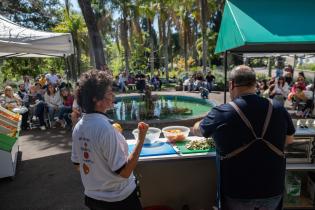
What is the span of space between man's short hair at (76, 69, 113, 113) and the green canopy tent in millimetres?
1597

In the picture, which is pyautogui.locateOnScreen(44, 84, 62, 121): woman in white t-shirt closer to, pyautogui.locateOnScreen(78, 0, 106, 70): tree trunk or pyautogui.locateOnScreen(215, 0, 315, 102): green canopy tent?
pyautogui.locateOnScreen(78, 0, 106, 70): tree trunk

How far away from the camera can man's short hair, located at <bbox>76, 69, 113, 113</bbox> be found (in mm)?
1764

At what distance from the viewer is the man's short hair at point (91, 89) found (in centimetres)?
176

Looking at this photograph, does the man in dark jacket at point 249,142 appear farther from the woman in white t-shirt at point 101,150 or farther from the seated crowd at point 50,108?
the seated crowd at point 50,108

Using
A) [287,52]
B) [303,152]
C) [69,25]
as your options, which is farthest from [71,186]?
[69,25]

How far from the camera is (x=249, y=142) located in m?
1.95

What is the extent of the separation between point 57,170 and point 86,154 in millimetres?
3825

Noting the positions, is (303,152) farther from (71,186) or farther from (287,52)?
(71,186)

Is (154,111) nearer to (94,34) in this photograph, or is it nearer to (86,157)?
(94,34)

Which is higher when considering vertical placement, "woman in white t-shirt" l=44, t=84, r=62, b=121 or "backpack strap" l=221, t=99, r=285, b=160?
"backpack strap" l=221, t=99, r=285, b=160

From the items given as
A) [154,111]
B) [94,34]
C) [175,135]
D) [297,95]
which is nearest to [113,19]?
[94,34]

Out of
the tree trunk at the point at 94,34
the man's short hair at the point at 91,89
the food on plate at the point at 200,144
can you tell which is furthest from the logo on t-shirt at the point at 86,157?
the tree trunk at the point at 94,34

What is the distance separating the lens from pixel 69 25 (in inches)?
1006

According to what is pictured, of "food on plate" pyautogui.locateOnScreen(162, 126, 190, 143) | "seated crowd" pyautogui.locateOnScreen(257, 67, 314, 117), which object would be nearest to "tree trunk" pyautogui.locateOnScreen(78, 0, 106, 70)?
"seated crowd" pyautogui.locateOnScreen(257, 67, 314, 117)
